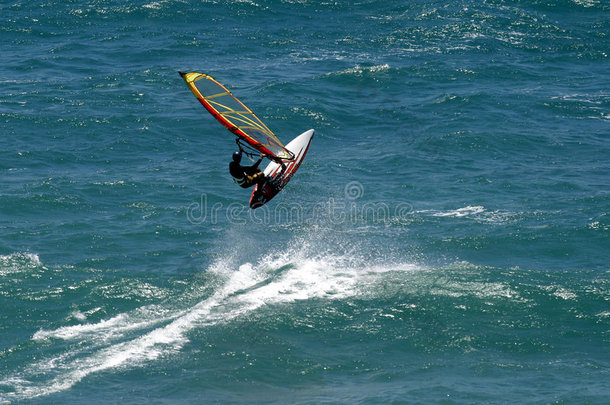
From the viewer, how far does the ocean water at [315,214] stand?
26.1 metres

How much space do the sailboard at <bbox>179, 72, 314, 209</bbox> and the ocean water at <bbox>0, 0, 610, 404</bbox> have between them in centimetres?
482

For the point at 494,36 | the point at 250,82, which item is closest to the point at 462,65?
the point at 494,36

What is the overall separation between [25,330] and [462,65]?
39879mm

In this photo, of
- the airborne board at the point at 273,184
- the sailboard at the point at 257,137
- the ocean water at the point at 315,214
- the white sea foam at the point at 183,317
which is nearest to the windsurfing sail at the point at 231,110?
the sailboard at the point at 257,137

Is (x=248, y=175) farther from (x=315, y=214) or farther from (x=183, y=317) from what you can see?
(x=315, y=214)

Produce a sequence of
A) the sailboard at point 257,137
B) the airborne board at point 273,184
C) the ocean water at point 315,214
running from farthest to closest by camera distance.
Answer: the airborne board at point 273,184 → the sailboard at point 257,137 → the ocean water at point 315,214

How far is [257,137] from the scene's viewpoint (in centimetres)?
2941

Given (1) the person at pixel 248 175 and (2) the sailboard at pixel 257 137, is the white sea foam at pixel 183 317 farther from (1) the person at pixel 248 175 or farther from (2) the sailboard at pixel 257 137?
(1) the person at pixel 248 175

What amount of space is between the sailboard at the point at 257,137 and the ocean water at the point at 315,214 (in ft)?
15.8

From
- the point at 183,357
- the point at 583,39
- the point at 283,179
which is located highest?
the point at 583,39

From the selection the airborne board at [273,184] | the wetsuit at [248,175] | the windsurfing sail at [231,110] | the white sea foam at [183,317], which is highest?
the windsurfing sail at [231,110]

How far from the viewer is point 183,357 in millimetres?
26422

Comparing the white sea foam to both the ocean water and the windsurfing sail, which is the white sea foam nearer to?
the ocean water

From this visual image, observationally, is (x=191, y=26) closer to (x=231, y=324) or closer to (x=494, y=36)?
(x=494, y=36)
